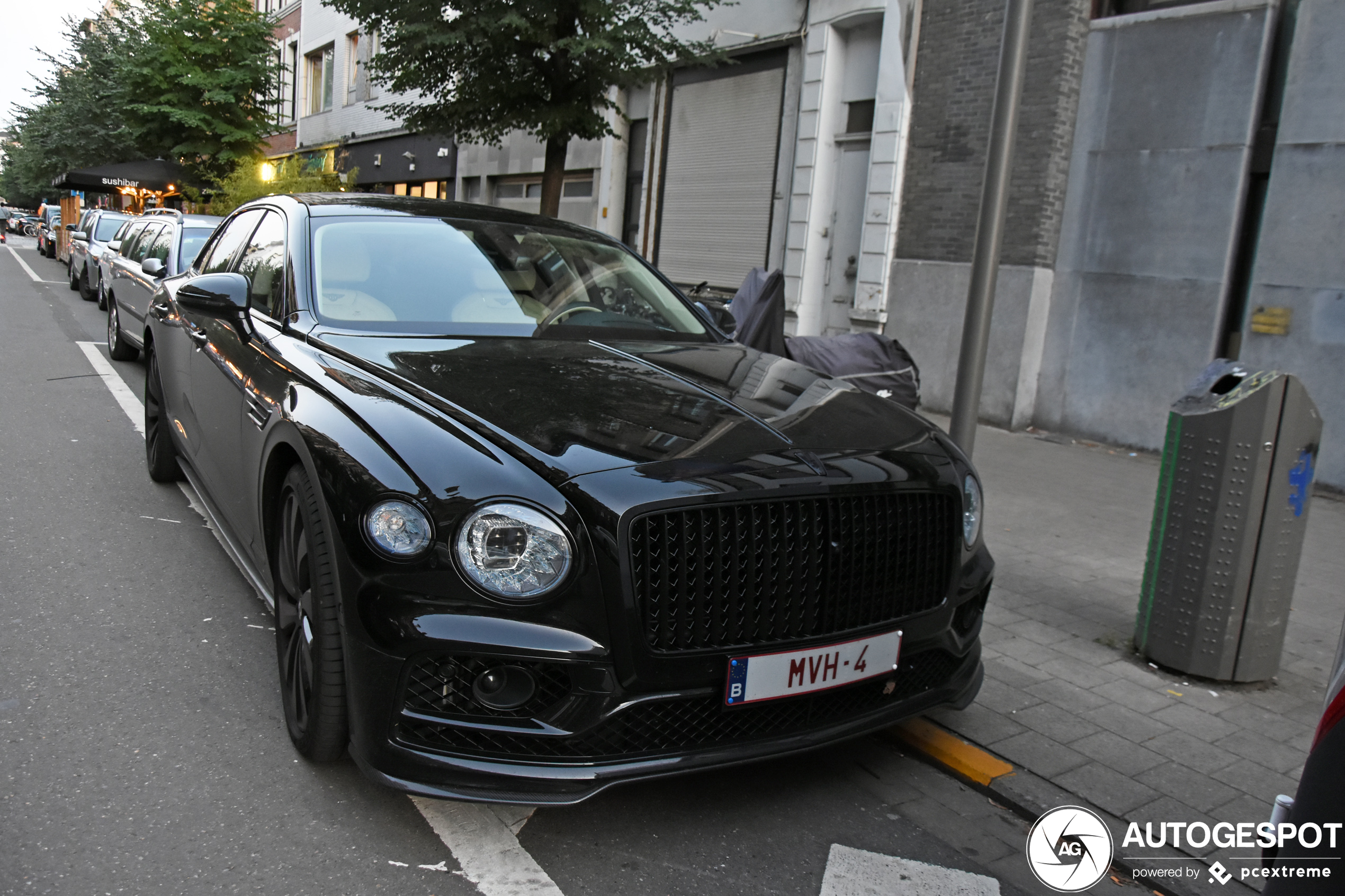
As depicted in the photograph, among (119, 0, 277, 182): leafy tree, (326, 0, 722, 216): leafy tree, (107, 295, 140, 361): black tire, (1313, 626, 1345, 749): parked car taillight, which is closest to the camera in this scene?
(1313, 626, 1345, 749): parked car taillight

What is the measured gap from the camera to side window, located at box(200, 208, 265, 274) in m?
4.99

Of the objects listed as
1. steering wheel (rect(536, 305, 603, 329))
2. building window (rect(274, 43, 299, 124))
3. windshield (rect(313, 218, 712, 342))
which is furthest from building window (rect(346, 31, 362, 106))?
steering wheel (rect(536, 305, 603, 329))

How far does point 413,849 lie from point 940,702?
1.52 m

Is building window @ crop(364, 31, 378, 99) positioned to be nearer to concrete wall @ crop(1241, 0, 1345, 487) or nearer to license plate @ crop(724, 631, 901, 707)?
concrete wall @ crop(1241, 0, 1345, 487)

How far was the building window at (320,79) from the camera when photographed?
31.6 meters

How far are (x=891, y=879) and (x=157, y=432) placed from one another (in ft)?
15.9

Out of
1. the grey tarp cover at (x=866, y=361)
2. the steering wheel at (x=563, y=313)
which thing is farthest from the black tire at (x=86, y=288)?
the steering wheel at (x=563, y=313)

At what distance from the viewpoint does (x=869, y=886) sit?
2.70 metres

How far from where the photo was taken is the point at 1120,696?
13.2 ft

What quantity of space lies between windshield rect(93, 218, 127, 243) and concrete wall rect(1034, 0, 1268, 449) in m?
15.7

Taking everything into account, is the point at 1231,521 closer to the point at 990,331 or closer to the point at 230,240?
the point at 230,240

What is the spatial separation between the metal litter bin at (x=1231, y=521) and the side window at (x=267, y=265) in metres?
3.37

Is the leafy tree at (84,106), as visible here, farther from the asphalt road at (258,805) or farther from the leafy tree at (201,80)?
the asphalt road at (258,805)

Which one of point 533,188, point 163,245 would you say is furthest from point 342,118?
point 163,245
